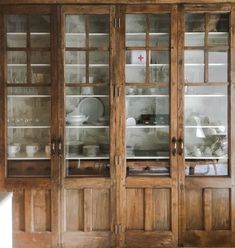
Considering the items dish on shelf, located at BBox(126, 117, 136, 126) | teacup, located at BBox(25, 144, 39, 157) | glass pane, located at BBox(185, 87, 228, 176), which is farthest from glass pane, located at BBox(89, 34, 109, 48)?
teacup, located at BBox(25, 144, 39, 157)

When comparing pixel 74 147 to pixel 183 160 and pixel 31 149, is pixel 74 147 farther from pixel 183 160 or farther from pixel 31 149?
pixel 183 160

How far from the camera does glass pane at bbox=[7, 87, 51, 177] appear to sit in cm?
399

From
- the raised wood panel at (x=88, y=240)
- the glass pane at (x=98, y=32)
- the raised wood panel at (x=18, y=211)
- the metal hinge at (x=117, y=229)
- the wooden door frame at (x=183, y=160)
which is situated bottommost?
the raised wood panel at (x=88, y=240)

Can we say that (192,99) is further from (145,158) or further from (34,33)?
(34,33)

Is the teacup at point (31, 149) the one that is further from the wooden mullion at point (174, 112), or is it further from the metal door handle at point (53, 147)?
the wooden mullion at point (174, 112)

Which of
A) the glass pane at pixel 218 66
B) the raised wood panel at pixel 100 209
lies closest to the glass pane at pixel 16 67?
the raised wood panel at pixel 100 209

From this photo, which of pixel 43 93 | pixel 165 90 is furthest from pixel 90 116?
pixel 165 90

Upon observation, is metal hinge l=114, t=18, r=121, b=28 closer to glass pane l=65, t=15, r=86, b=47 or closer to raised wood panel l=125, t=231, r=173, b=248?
glass pane l=65, t=15, r=86, b=47

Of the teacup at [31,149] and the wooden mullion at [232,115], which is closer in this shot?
the wooden mullion at [232,115]

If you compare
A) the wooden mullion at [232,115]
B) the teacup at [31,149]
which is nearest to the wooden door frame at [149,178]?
the wooden mullion at [232,115]

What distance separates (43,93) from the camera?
3994 mm

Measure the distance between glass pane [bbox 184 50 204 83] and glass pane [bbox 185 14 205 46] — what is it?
0.31ft

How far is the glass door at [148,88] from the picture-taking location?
3963 millimetres

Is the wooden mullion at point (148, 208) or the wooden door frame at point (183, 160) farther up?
the wooden door frame at point (183, 160)
